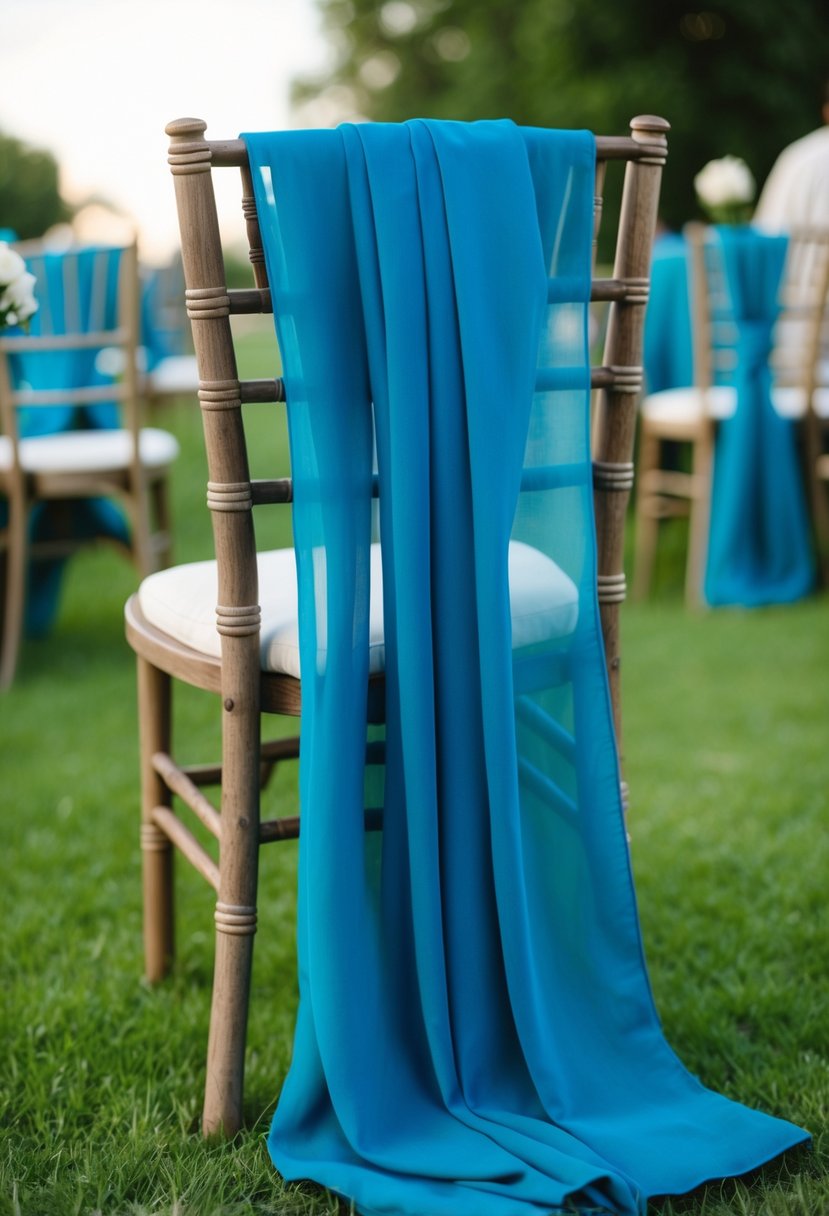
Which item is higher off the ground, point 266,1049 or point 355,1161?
point 355,1161

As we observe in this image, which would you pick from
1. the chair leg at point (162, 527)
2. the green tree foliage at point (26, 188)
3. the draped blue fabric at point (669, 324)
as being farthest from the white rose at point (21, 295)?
the green tree foliage at point (26, 188)

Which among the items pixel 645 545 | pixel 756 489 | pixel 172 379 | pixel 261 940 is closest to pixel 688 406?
pixel 756 489

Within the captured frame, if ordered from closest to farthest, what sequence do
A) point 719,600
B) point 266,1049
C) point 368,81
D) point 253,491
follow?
point 253,491 → point 266,1049 → point 719,600 → point 368,81

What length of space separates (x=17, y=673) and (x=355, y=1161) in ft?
8.88

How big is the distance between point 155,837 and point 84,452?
199 centimetres

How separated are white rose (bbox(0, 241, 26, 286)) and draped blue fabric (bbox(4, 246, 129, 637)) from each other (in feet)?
6.04

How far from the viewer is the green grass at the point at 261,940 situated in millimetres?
1401

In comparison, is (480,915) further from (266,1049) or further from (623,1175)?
(266,1049)

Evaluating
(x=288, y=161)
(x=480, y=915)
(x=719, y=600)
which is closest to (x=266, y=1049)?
(x=480, y=915)

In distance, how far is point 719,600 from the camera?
429 cm

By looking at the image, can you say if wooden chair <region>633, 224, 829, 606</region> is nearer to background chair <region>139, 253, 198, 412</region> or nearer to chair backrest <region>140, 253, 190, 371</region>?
background chair <region>139, 253, 198, 412</region>

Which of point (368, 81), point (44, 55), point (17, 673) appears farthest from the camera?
point (368, 81)

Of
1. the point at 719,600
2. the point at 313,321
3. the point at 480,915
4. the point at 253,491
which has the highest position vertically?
the point at 313,321

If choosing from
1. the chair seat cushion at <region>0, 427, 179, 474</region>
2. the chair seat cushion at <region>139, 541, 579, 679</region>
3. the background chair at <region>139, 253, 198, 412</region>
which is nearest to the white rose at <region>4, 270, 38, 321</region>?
the chair seat cushion at <region>139, 541, 579, 679</region>
